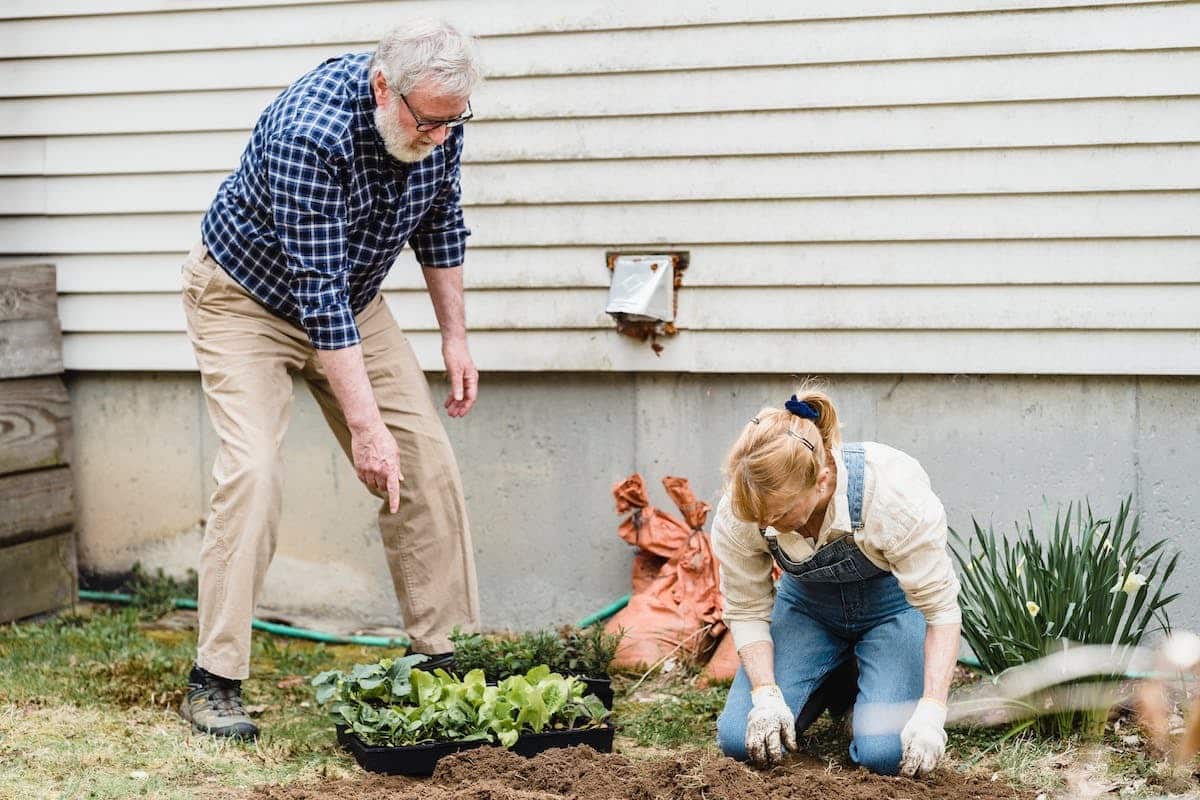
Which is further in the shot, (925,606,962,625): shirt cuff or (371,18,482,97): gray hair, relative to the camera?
(371,18,482,97): gray hair

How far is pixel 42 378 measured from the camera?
5215mm

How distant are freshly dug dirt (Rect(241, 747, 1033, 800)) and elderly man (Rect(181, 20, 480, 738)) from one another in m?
0.71

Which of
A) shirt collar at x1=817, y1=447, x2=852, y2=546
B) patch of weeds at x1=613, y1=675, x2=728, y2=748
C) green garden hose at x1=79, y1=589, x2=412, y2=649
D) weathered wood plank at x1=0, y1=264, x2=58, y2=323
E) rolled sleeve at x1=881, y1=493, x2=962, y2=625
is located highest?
weathered wood plank at x1=0, y1=264, x2=58, y2=323

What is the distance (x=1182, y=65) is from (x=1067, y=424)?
3.93 feet

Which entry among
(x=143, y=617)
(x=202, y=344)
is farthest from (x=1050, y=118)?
(x=143, y=617)

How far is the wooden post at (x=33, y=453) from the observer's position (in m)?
5.04

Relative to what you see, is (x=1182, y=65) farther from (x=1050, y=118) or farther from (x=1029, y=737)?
(x=1029, y=737)

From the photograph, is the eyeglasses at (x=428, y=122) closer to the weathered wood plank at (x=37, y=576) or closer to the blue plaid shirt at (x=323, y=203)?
the blue plaid shirt at (x=323, y=203)

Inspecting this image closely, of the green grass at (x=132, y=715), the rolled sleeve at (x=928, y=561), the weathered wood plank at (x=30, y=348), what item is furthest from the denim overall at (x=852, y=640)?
the weathered wood plank at (x=30, y=348)

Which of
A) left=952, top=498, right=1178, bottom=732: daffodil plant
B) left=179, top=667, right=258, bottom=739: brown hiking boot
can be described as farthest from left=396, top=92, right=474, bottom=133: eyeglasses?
left=952, top=498, right=1178, bottom=732: daffodil plant

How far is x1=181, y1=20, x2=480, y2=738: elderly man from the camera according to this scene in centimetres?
Result: 348

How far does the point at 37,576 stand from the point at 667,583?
252cm

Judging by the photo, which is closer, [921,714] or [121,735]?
[921,714]

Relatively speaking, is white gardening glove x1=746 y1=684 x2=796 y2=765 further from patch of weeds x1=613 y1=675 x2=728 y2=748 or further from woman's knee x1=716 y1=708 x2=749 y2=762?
patch of weeds x1=613 y1=675 x2=728 y2=748
